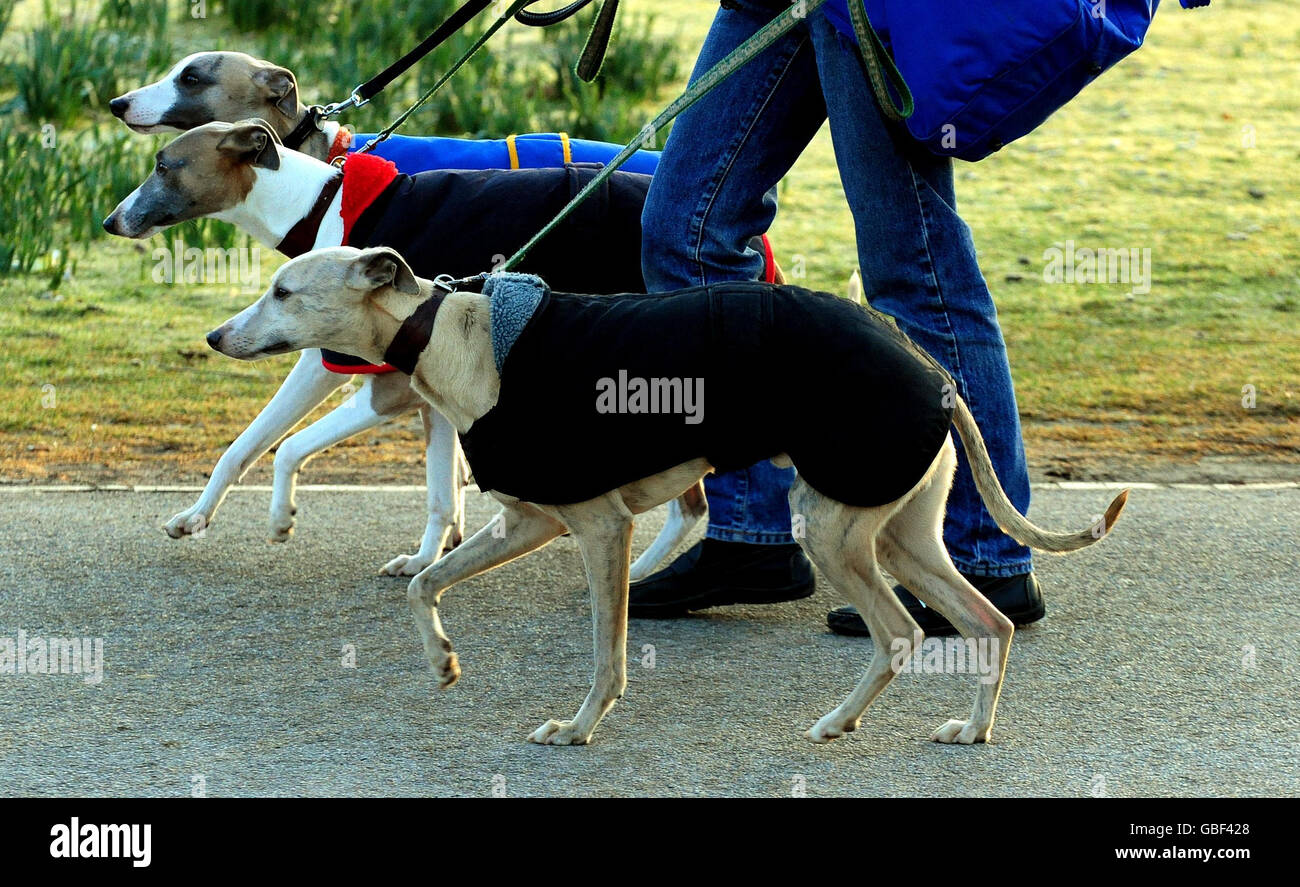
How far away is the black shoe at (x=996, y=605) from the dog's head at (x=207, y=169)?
213 cm

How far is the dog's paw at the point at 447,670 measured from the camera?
387 centimetres

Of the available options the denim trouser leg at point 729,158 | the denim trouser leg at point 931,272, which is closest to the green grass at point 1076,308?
the denim trouser leg at point 931,272

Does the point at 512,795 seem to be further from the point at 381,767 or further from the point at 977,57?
the point at 977,57

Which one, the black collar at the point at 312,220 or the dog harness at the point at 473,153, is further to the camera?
the dog harness at the point at 473,153

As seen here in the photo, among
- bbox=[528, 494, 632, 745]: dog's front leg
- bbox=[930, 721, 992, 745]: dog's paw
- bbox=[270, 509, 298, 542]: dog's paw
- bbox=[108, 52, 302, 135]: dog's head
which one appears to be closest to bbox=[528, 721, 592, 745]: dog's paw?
bbox=[528, 494, 632, 745]: dog's front leg

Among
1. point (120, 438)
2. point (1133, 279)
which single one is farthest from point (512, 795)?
point (1133, 279)

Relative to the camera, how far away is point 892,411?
11.5ft

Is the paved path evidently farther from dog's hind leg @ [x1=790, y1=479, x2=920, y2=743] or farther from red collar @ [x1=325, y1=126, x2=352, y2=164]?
red collar @ [x1=325, y1=126, x2=352, y2=164]

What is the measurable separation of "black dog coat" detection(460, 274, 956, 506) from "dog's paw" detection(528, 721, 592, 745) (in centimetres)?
54

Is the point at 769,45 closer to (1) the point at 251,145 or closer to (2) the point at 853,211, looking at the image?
(2) the point at 853,211

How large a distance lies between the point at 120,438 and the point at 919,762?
4.01m

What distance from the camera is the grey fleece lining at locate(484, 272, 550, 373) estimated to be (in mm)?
3639

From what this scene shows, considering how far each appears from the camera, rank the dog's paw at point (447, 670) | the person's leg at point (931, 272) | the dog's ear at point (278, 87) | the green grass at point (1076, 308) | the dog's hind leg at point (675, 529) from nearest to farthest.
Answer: the dog's paw at point (447, 670)
the person's leg at point (931, 272)
the dog's hind leg at point (675, 529)
the dog's ear at point (278, 87)
the green grass at point (1076, 308)

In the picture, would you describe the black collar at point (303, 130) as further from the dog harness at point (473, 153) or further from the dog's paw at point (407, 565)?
the dog's paw at point (407, 565)
